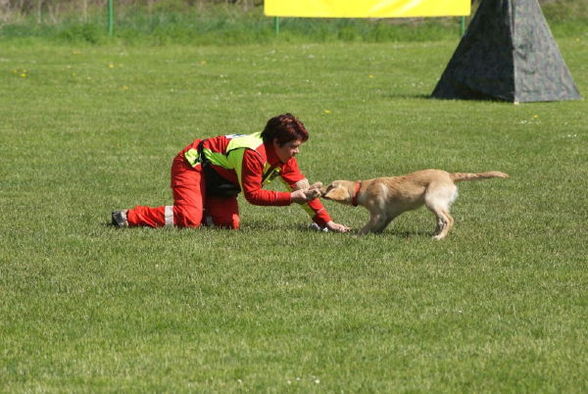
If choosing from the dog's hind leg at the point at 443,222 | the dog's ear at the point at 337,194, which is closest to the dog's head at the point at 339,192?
the dog's ear at the point at 337,194

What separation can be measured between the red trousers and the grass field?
0.73 feet

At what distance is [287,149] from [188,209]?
3.51ft

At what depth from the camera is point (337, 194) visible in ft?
30.7

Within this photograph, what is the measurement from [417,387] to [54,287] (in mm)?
3031

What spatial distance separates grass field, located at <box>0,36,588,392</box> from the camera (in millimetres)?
5961

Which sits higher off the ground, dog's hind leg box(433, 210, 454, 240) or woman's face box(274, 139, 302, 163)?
woman's face box(274, 139, 302, 163)

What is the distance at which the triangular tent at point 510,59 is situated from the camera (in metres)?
19.5

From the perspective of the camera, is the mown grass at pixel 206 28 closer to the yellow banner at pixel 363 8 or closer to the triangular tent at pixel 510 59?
the yellow banner at pixel 363 8

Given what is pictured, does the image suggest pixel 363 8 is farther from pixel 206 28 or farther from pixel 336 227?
pixel 336 227

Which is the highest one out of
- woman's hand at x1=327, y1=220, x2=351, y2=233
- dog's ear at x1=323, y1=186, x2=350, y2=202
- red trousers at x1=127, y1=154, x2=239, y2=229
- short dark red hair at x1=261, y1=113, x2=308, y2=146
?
short dark red hair at x1=261, y1=113, x2=308, y2=146

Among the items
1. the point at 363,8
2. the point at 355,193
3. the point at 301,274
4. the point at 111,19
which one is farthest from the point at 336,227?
the point at 111,19

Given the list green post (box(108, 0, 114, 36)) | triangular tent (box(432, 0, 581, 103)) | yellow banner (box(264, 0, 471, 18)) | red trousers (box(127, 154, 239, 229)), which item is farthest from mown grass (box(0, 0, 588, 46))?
red trousers (box(127, 154, 239, 229))

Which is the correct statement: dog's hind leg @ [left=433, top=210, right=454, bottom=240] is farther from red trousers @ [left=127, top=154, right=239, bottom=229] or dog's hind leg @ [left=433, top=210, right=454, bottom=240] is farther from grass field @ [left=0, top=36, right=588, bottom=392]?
red trousers @ [left=127, top=154, right=239, bottom=229]

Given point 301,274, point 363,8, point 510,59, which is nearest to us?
point 301,274
